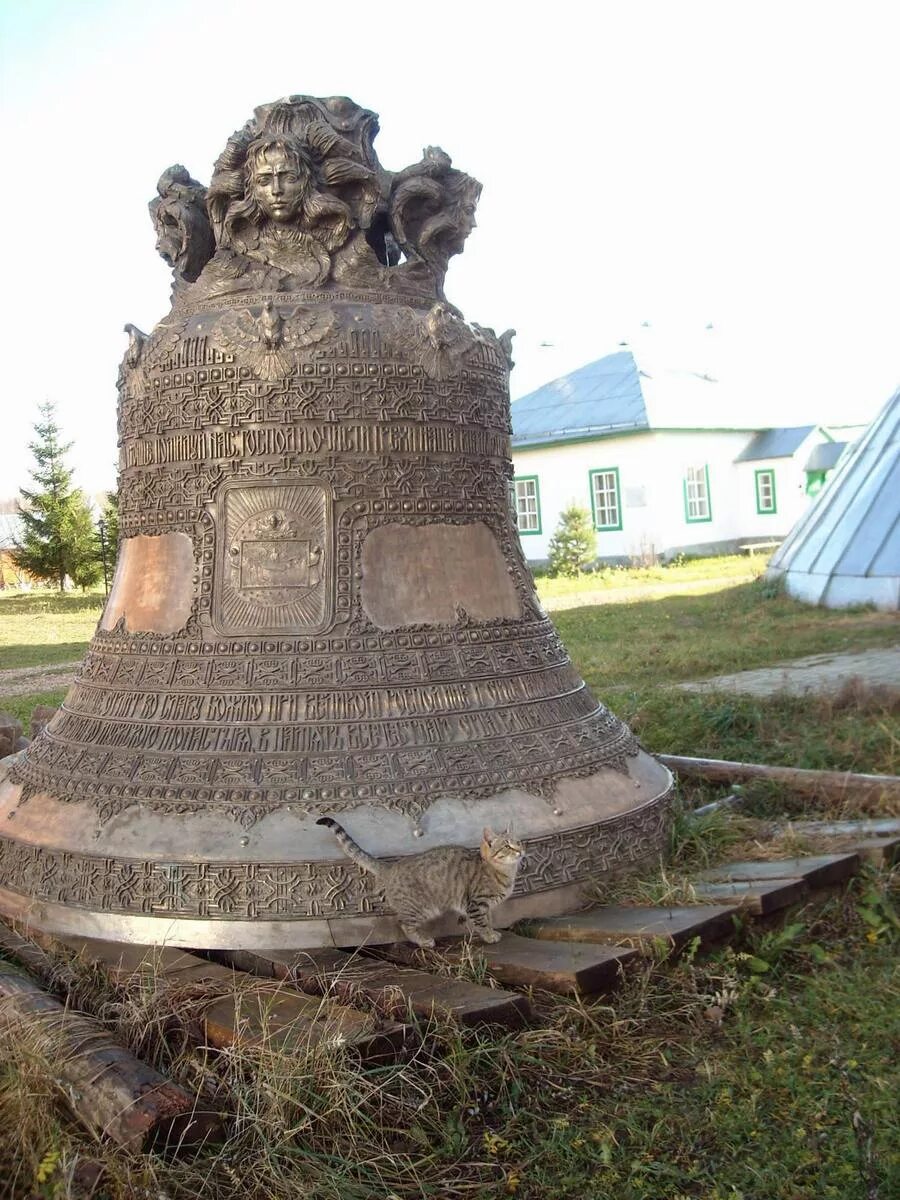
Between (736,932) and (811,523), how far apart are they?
1504 centimetres

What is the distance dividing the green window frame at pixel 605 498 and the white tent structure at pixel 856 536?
9.90 meters

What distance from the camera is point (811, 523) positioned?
18.0 metres

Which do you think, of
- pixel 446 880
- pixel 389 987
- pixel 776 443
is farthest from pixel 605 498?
pixel 389 987

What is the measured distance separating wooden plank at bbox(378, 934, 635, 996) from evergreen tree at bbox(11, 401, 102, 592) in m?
28.1

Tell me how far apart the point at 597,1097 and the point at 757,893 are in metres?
1.16

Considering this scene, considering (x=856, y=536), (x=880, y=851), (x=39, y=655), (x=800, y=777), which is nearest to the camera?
(x=880, y=851)

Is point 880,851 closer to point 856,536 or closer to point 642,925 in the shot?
point 642,925

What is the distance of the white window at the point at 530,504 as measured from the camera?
97.8ft

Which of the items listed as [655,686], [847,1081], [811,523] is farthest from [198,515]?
[811,523]

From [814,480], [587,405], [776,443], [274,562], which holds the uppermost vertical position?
[587,405]

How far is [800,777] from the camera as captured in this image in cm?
570

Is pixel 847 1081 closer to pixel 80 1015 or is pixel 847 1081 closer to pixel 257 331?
pixel 80 1015

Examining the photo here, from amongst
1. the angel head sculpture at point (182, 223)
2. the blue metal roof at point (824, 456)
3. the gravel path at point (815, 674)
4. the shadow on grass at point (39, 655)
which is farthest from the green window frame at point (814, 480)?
the angel head sculpture at point (182, 223)

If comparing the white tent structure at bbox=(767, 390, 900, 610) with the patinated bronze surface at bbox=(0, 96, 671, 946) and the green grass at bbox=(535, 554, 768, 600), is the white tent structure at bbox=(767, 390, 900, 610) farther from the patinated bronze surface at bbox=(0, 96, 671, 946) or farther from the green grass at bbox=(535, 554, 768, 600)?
the patinated bronze surface at bbox=(0, 96, 671, 946)
